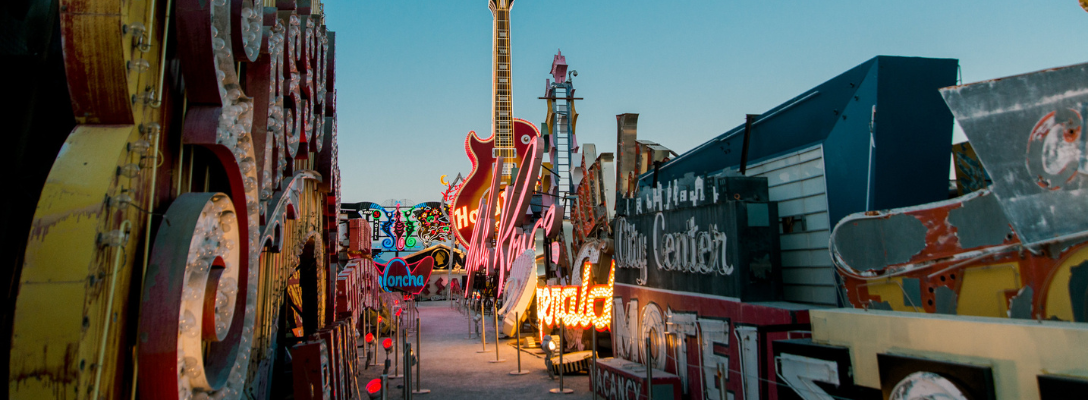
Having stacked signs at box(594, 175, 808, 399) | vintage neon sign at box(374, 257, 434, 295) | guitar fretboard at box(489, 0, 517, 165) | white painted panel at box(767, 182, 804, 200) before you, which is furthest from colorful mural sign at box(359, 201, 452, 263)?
white painted panel at box(767, 182, 804, 200)

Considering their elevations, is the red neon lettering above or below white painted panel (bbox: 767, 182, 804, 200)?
above

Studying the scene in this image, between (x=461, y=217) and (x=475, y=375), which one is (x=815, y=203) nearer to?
(x=475, y=375)

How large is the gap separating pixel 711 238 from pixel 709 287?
2.53 ft

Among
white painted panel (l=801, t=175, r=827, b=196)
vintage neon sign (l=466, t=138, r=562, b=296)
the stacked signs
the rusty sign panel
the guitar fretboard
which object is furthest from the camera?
the guitar fretboard

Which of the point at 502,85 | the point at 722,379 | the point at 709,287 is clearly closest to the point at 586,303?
the point at 709,287

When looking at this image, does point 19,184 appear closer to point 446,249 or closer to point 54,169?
point 54,169

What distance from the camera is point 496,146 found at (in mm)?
30328

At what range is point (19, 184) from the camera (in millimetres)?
3033

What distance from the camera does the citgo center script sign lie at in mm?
8320

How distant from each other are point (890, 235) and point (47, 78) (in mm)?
6910

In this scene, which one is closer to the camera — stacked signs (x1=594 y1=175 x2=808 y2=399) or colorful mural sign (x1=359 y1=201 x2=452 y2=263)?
stacked signs (x1=594 y1=175 x2=808 y2=399)

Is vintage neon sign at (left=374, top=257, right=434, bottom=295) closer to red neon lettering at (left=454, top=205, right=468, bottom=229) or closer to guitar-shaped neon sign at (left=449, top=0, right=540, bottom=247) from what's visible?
guitar-shaped neon sign at (left=449, top=0, right=540, bottom=247)

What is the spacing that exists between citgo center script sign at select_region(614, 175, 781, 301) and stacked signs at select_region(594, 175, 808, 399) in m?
0.01

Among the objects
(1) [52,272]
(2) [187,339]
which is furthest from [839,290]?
(1) [52,272]
